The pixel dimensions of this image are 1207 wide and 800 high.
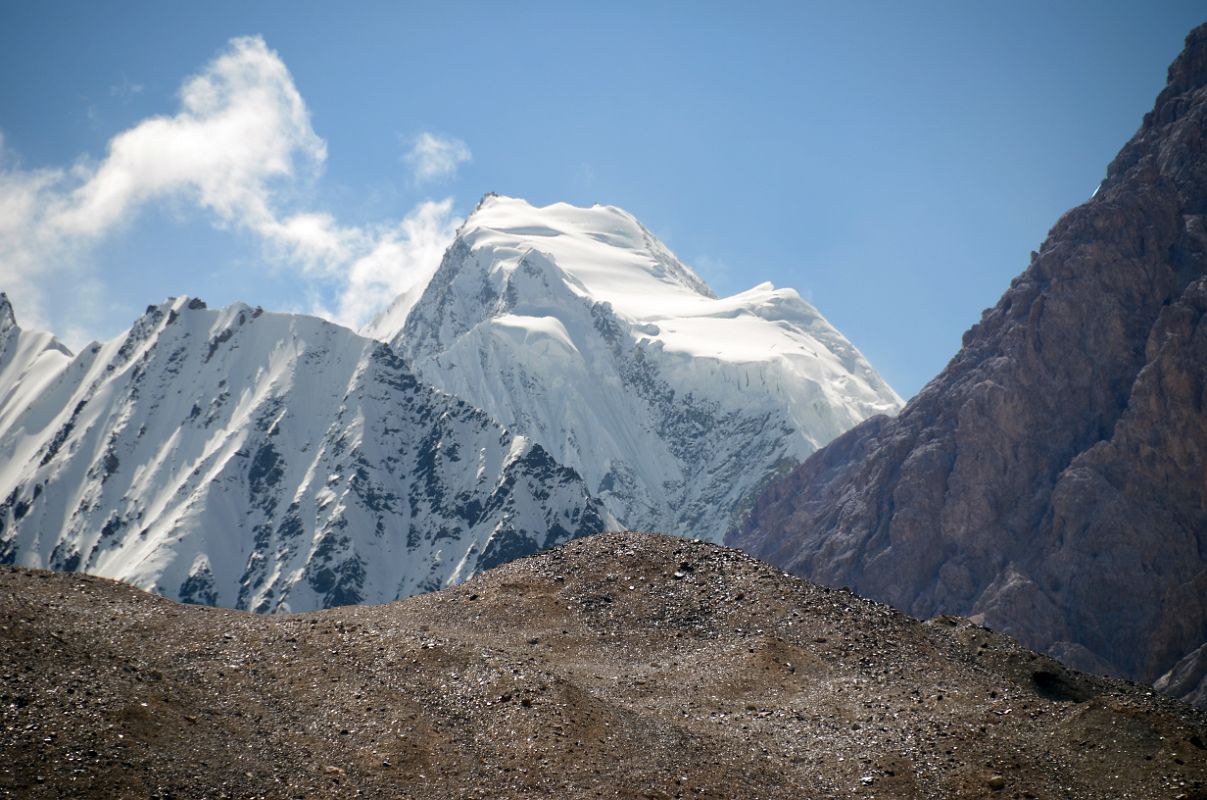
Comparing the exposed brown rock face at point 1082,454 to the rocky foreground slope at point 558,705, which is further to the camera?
the exposed brown rock face at point 1082,454

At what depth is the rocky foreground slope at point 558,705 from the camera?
35781 mm

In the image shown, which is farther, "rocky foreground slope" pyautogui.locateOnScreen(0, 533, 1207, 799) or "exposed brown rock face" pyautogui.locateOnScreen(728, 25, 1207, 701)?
"exposed brown rock face" pyautogui.locateOnScreen(728, 25, 1207, 701)

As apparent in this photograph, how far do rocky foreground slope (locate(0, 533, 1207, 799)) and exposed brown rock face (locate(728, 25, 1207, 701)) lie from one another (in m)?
88.2

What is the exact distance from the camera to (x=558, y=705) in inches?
1592

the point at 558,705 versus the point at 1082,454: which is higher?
the point at 1082,454

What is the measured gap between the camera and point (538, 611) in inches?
1991

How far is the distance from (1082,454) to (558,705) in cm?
12464

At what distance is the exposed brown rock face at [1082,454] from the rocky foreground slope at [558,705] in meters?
88.2

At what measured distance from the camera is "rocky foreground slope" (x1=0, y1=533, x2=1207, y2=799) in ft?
117

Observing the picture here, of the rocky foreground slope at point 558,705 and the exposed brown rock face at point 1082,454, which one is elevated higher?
the exposed brown rock face at point 1082,454

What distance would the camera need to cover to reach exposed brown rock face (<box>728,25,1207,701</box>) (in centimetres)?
14100

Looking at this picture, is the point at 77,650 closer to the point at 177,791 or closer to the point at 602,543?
→ the point at 177,791

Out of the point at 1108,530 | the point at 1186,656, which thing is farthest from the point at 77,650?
the point at 1108,530

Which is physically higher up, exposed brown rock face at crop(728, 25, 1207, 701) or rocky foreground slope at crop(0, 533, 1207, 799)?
exposed brown rock face at crop(728, 25, 1207, 701)
